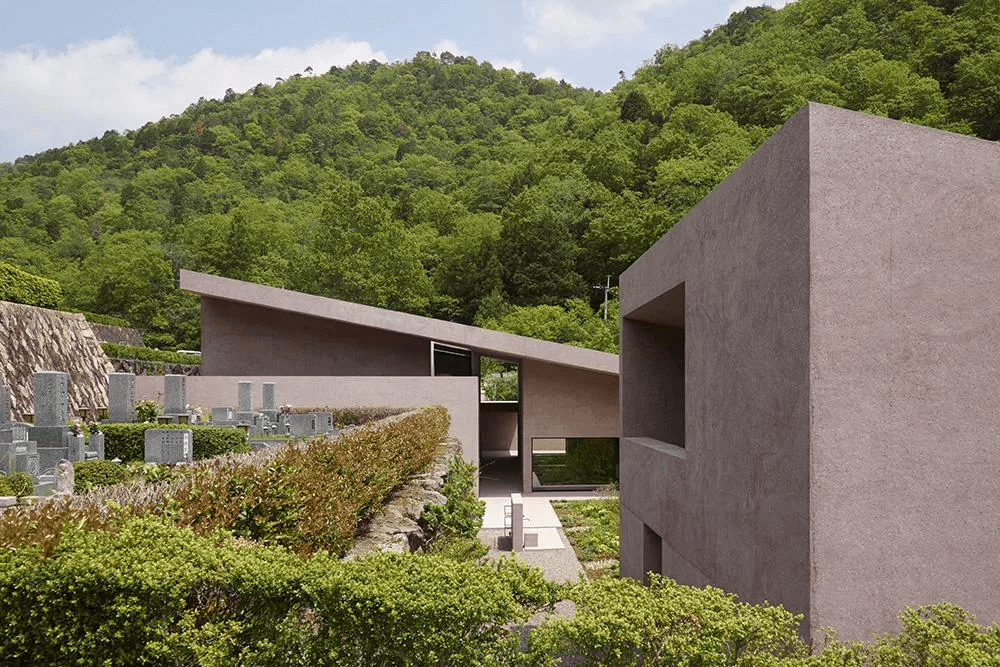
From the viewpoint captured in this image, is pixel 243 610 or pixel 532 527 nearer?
→ pixel 243 610

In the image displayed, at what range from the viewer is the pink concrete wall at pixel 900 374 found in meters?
4.68

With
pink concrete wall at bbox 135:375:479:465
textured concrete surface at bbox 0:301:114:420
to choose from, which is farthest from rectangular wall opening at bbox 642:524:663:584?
textured concrete surface at bbox 0:301:114:420

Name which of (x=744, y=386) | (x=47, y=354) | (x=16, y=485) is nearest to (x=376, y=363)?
(x=47, y=354)

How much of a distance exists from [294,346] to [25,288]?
10221mm

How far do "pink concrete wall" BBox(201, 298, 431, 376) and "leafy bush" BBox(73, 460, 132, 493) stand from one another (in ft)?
47.5

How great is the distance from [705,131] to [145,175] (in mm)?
48855

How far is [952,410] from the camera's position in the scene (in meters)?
4.77

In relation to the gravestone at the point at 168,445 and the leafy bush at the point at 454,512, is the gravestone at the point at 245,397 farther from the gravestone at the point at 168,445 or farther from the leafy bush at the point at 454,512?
the leafy bush at the point at 454,512

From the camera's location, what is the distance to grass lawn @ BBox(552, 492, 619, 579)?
50.9 ft

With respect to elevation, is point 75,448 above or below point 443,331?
below

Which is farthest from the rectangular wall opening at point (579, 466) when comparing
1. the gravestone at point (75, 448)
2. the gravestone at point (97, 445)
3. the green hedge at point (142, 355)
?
the green hedge at point (142, 355)

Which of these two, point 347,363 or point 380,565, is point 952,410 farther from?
point 347,363

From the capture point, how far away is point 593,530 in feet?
59.6

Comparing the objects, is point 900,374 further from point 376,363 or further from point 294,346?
point 294,346
